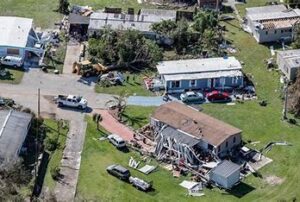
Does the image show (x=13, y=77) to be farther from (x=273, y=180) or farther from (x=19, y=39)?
(x=273, y=180)

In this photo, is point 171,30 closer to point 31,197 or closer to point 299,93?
point 299,93

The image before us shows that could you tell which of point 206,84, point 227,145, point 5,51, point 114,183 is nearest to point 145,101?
point 206,84

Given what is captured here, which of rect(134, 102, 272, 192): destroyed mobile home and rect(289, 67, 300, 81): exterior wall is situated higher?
rect(289, 67, 300, 81): exterior wall

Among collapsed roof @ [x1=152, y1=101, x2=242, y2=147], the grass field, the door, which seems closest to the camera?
collapsed roof @ [x1=152, y1=101, x2=242, y2=147]

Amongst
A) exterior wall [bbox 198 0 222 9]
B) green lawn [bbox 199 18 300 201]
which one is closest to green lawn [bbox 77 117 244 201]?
green lawn [bbox 199 18 300 201]

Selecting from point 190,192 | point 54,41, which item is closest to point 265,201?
point 190,192

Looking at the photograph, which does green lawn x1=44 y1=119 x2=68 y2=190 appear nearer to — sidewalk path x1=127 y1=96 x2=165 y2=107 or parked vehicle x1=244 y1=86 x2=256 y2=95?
sidewalk path x1=127 y1=96 x2=165 y2=107

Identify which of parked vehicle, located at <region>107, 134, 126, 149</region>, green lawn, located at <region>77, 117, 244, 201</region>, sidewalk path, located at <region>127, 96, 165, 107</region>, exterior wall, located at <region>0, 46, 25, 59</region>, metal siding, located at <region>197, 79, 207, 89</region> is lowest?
green lawn, located at <region>77, 117, 244, 201</region>
